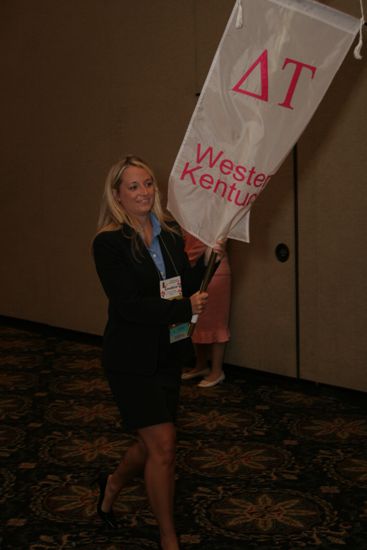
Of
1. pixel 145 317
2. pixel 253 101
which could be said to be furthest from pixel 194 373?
pixel 253 101

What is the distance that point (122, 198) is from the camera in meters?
2.87

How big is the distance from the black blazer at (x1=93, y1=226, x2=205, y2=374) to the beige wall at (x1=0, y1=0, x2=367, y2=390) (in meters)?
2.28

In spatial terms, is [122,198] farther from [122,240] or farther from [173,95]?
[173,95]

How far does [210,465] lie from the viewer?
3.76 metres

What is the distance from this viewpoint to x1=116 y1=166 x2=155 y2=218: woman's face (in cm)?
283

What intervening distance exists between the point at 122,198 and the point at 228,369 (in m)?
3.02

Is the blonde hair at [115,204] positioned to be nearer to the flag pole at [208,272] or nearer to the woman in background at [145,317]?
the woman in background at [145,317]

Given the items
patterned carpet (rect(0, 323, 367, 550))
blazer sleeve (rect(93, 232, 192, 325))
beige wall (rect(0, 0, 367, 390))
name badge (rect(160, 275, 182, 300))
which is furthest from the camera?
beige wall (rect(0, 0, 367, 390))

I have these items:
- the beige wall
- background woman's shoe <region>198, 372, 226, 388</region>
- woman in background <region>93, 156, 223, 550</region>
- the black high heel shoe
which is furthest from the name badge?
background woman's shoe <region>198, 372, 226, 388</region>

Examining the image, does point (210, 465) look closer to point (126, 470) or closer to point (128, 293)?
point (126, 470)

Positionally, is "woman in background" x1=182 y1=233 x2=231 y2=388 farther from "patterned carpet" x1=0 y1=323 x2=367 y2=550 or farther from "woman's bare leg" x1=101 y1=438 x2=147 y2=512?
"woman's bare leg" x1=101 y1=438 x2=147 y2=512

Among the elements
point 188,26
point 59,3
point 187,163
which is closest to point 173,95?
point 188,26

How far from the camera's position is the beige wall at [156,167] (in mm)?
4789

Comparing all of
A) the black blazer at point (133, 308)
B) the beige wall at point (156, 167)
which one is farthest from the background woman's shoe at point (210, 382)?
the black blazer at point (133, 308)
